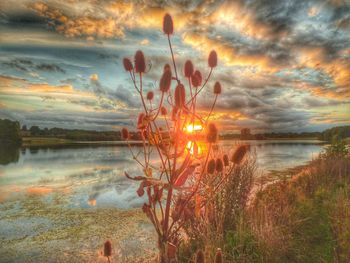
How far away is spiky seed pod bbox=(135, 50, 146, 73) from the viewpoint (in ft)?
5.53

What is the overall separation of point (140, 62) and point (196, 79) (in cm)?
39

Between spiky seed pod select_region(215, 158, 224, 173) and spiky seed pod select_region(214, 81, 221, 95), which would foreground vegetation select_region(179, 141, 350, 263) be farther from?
spiky seed pod select_region(214, 81, 221, 95)

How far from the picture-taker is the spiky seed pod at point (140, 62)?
1685mm

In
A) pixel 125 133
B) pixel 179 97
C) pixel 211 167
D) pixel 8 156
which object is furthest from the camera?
pixel 8 156

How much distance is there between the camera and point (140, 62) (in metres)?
1.69

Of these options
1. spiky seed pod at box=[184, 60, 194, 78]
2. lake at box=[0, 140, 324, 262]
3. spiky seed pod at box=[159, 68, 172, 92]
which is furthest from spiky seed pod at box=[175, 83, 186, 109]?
lake at box=[0, 140, 324, 262]

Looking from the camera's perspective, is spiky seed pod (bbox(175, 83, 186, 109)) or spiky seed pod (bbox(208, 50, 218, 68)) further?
spiky seed pod (bbox(208, 50, 218, 68))

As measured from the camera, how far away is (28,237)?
6.97m

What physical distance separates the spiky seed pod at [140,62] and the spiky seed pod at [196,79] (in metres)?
0.34

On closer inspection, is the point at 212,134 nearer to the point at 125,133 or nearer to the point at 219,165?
the point at 219,165

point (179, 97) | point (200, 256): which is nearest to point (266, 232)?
point (200, 256)

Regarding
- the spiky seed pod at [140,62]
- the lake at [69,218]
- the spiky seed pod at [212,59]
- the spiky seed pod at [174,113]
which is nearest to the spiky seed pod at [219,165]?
the spiky seed pod at [174,113]

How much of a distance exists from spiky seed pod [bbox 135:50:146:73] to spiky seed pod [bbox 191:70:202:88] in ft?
1.11

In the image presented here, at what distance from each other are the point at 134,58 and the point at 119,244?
216 inches
